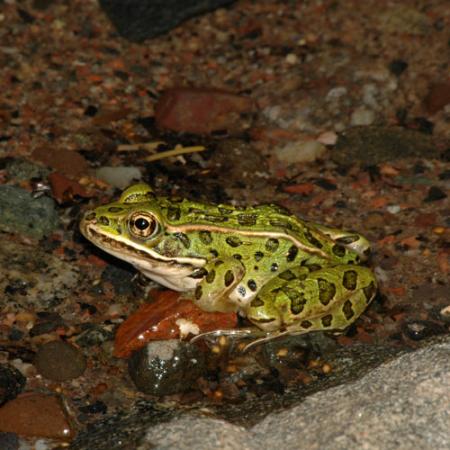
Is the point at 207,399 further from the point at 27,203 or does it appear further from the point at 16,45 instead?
the point at 16,45

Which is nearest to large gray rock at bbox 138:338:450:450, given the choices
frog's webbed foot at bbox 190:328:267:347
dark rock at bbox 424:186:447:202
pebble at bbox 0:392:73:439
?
pebble at bbox 0:392:73:439

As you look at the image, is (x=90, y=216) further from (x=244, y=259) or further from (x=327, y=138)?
(x=327, y=138)

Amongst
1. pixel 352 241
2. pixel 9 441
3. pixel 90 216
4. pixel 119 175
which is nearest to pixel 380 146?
pixel 352 241

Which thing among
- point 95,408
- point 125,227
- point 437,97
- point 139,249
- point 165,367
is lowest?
point 95,408

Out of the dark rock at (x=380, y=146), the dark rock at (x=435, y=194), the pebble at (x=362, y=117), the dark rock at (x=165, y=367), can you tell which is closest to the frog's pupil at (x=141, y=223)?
the dark rock at (x=165, y=367)

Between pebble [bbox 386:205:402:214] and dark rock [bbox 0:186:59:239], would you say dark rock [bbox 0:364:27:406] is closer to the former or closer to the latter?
dark rock [bbox 0:186:59:239]
